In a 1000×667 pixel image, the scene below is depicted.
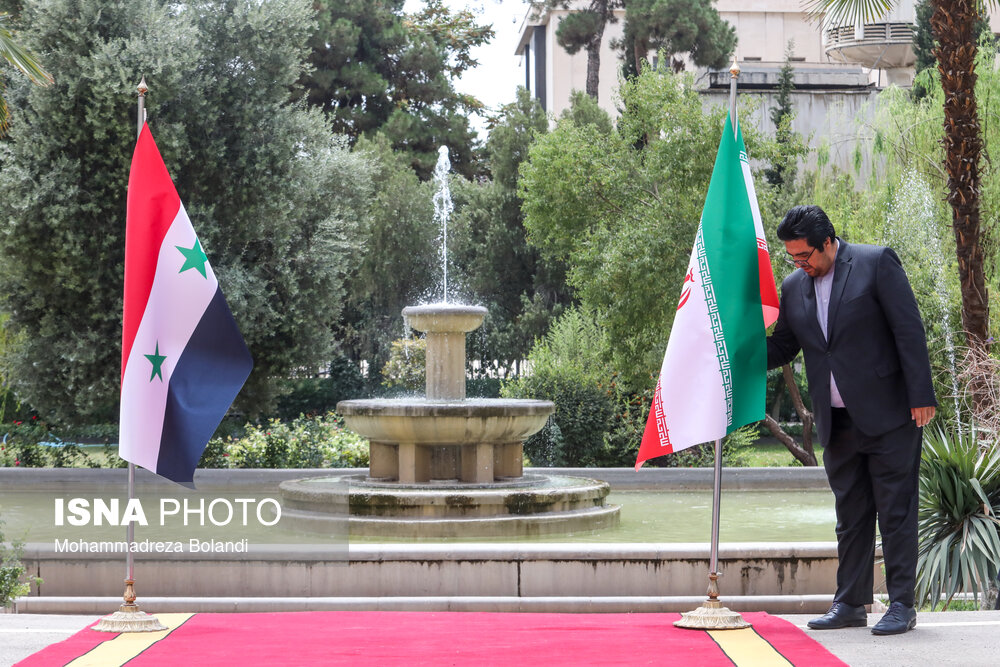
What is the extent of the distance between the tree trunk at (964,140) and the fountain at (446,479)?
15.4 ft

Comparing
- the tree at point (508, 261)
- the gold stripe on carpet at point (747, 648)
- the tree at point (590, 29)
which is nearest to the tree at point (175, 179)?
the tree at point (508, 261)

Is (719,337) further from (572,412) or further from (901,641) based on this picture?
(572,412)

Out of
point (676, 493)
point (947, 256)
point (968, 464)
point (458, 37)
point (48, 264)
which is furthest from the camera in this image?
point (458, 37)

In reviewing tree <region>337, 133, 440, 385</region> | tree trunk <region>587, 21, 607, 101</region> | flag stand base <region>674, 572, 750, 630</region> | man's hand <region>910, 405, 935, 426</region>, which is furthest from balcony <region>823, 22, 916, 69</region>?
flag stand base <region>674, 572, 750, 630</region>

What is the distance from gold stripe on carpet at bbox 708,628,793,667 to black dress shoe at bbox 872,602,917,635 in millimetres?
555

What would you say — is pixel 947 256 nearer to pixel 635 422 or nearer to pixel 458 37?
pixel 635 422

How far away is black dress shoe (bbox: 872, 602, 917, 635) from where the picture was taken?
5.35m

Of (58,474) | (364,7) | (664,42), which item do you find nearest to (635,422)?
(58,474)

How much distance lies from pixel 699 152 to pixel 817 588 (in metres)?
10.8

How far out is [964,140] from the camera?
1325cm

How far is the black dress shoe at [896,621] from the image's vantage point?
5.35 m

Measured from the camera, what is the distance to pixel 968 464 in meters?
7.56

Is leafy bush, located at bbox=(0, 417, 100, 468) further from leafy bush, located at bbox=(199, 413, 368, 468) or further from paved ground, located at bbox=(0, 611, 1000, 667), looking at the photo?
paved ground, located at bbox=(0, 611, 1000, 667)

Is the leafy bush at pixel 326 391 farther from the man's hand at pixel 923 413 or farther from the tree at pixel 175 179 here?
the man's hand at pixel 923 413
